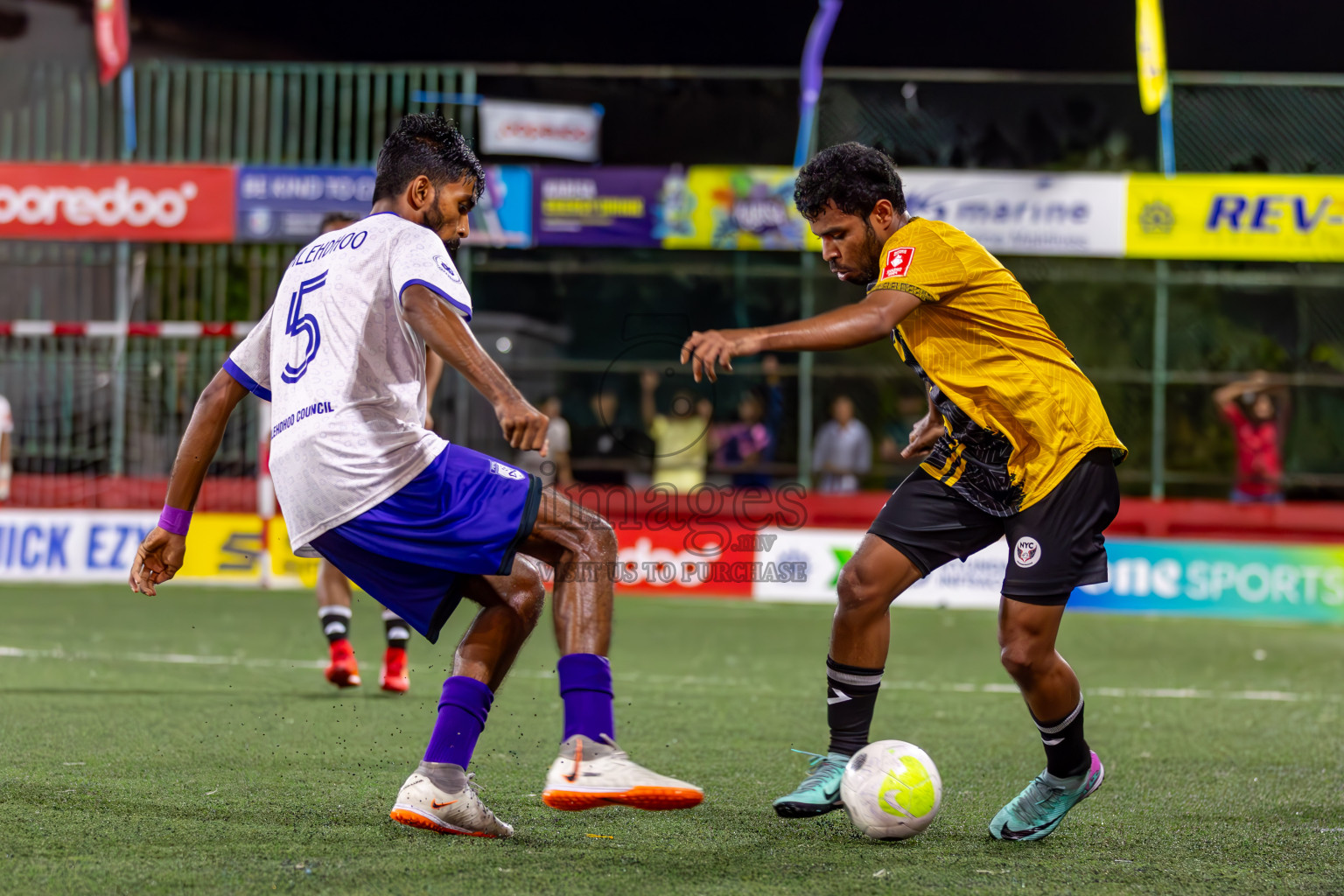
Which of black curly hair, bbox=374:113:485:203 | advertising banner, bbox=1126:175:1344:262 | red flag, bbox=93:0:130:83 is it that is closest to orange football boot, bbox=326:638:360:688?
black curly hair, bbox=374:113:485:203

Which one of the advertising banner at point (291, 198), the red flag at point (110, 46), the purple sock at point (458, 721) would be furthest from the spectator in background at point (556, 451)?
the purple sock at point (458, 721)

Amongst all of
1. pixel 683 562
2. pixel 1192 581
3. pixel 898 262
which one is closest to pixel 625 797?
pixel 898 262

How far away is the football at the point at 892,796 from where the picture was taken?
4.23 meters

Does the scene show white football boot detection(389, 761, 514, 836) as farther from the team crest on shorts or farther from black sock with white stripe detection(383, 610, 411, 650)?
black sock with white stripe detection(383, 610, 411, 650)

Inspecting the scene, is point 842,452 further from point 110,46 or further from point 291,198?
point 110,46

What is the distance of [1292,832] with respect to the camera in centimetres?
456

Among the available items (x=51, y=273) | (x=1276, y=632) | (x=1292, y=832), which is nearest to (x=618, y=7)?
(x=51, y=273)

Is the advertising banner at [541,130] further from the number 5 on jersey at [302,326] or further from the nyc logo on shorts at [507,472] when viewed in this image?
the nyc logo on shorts at [507,472]

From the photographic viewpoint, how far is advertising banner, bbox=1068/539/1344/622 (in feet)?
46.9

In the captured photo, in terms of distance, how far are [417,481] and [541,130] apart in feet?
48.7

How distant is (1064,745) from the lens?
4516 mm

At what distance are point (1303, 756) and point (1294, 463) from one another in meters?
12.1

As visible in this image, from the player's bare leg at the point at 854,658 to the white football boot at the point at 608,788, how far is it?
953 millimetres

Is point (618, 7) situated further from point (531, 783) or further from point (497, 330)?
point (531, 783)
